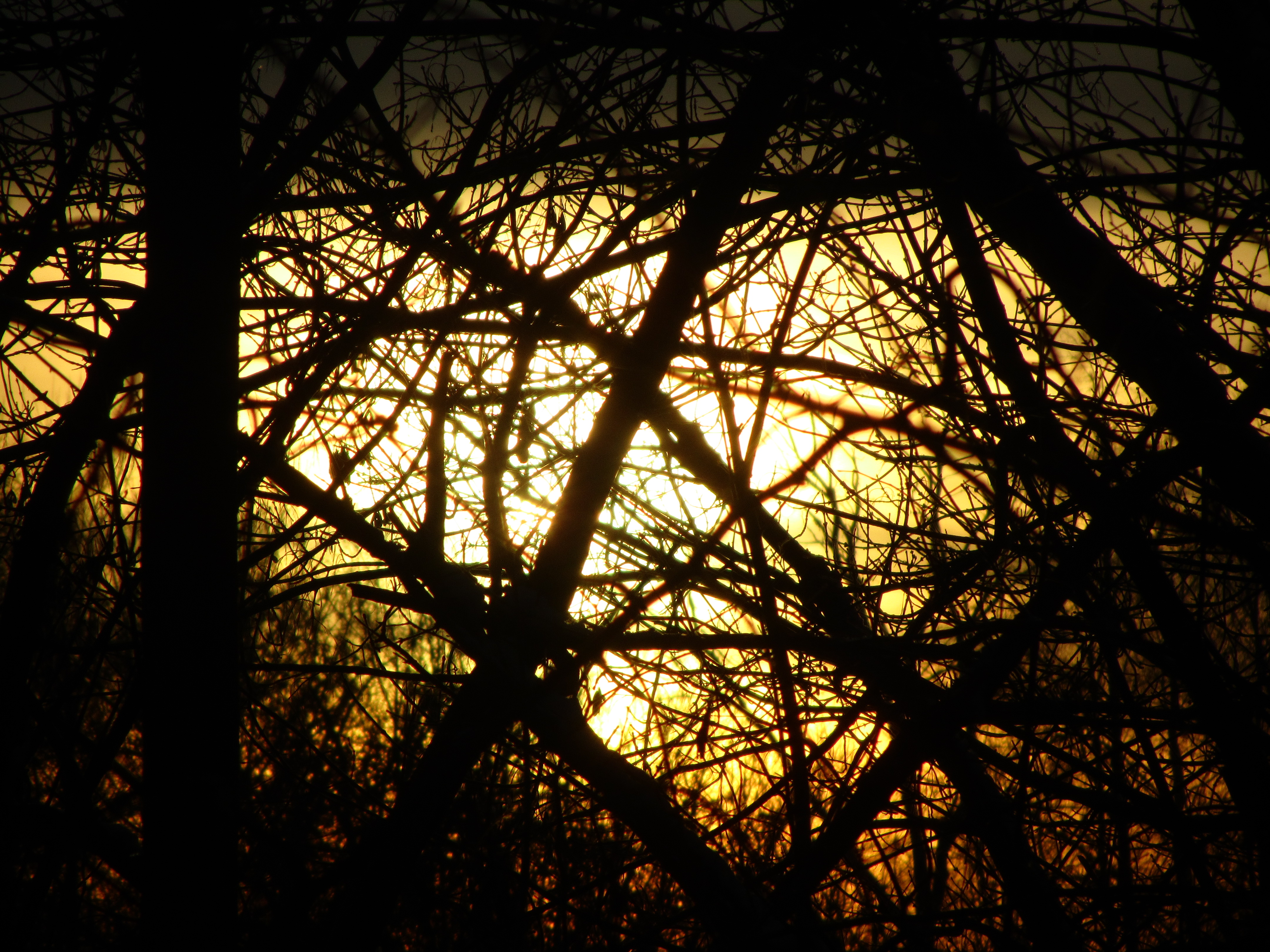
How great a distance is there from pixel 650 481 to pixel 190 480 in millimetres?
1465

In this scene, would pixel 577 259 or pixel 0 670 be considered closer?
pixel 0 670

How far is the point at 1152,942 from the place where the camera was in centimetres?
338

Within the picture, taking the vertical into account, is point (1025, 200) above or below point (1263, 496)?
above

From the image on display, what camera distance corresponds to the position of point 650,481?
282 cm

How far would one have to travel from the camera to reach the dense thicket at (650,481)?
6.24 feet

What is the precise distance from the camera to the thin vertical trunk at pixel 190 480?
1.74 m

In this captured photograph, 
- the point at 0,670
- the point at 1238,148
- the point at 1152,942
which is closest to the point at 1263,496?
the point at 1238,148

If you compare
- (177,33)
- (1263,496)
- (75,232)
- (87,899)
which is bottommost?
(1263,496)

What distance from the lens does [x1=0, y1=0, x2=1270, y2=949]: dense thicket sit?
6.24 feet

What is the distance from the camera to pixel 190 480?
1.82 m

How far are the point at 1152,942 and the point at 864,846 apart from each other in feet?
4.59

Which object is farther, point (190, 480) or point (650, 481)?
point (650, 481)

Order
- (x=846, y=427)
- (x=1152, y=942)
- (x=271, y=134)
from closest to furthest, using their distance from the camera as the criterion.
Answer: (x=846, y=427)
(x=271, y=134)
(x=1152, y=942)

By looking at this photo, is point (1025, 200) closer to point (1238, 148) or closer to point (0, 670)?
point (1238, 148)
